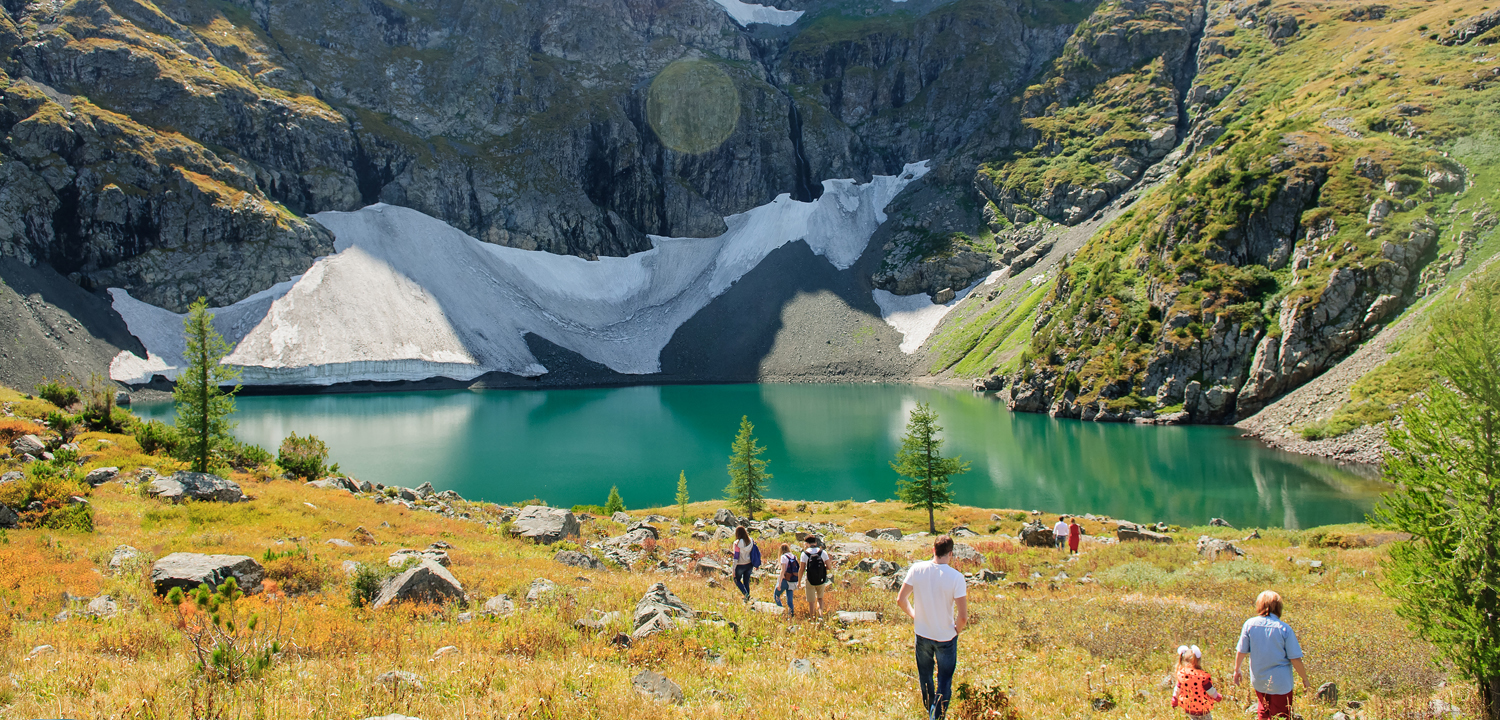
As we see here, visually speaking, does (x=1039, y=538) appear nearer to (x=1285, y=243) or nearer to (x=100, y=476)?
(x=100, y=476)

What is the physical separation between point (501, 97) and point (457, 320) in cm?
6162

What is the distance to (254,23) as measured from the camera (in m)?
128

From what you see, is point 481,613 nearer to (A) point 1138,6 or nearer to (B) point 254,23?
(B) point 254,23

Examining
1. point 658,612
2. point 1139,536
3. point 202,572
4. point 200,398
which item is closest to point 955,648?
point 658,612

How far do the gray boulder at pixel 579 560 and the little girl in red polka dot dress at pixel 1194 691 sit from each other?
12.9 metres

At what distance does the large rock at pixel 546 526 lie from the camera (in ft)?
66.9

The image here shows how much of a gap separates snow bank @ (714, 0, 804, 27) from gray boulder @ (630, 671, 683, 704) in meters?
214

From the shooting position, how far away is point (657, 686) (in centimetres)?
717

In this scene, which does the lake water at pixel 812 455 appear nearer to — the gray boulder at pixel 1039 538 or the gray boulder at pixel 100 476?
the gray boulder at pixel 1039 538

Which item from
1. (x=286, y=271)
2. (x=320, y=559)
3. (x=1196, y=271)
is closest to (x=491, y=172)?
(x=286, y=271)

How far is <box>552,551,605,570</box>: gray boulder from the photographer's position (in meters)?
16.3

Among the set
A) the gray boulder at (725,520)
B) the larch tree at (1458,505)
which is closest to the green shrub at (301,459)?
the gray boulder at (725,520)

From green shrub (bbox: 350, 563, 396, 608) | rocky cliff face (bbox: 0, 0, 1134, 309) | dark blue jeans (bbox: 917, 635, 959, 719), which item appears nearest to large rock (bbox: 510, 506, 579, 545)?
green shrub (bbox: 350, 563, 396, 608)

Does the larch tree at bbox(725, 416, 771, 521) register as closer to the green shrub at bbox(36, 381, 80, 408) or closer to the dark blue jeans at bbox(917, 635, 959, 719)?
the dark blue jeans at bbox(917, 635, 959, 719)
